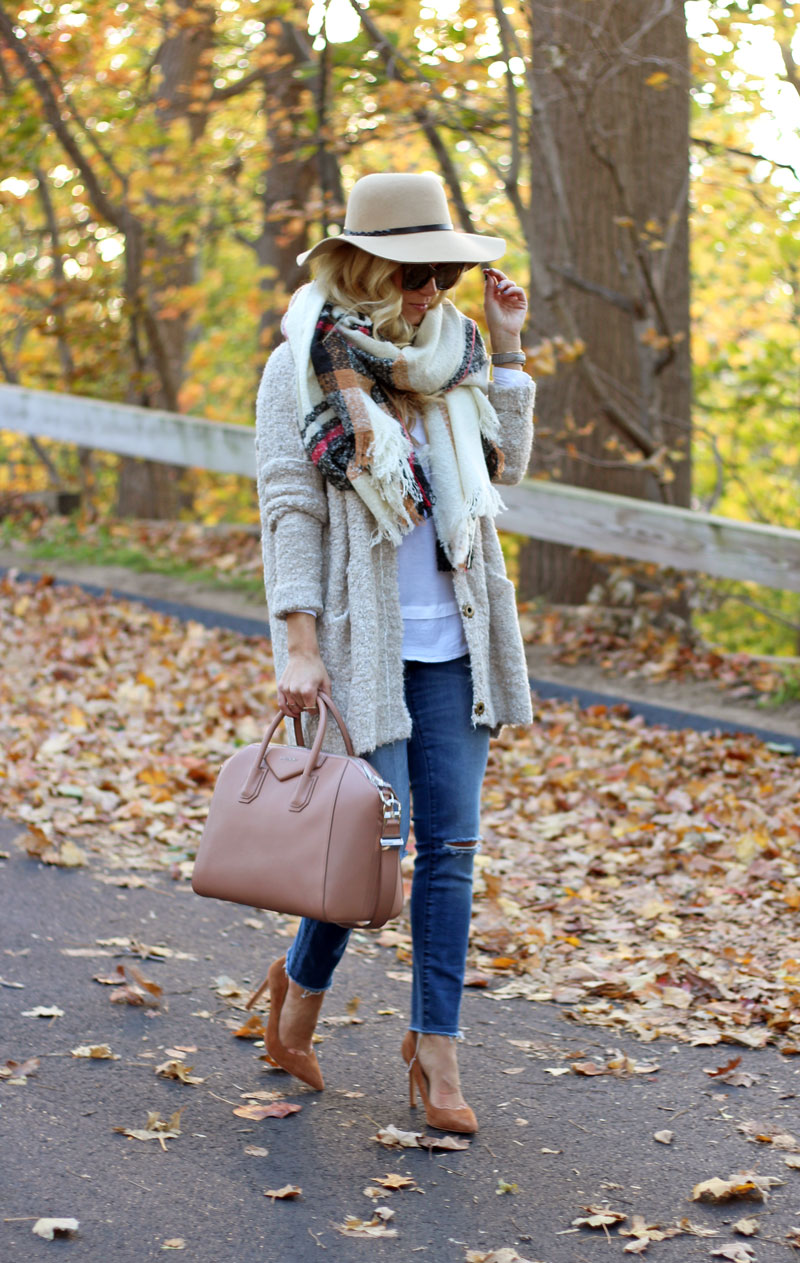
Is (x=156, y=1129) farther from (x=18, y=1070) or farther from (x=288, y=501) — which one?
(x=288, y=501)

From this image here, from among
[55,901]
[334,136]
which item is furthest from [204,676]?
[334,136]

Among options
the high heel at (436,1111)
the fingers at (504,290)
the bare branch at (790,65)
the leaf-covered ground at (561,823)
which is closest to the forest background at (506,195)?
the bare branch at (790,65)

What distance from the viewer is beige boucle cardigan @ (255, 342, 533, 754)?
3.09 meters

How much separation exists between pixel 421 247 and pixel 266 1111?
81.6 inches

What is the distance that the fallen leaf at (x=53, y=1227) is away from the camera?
258cm

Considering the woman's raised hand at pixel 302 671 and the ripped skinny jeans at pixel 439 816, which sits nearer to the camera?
the woman's raised hand at pixel 302 671

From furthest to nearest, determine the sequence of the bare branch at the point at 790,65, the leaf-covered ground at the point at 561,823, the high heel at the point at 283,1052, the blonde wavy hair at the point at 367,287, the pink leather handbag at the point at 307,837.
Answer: the bare branch at the point at 790,65 → the leaf-covered ground at the point at 561,823 → the high heel at the point at 283,1052 → the blonde wavy hair at the point at 367,287 → the pink leather handbag at the point at 307,837

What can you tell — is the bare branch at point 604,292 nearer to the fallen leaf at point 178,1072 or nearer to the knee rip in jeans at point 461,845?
the knee rip in jeans at point 461,845

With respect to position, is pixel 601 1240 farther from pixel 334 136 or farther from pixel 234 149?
pixel 234 149

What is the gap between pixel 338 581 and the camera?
3.14m

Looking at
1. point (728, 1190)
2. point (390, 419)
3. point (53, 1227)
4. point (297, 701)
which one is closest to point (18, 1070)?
point (53, 1227)

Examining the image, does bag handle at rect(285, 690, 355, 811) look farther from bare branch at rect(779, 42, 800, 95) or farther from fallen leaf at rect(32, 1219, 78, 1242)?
bare branch at rect(779, 42, 800, 95)

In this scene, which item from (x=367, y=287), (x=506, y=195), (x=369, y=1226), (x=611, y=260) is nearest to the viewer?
(x=369, y=1226)

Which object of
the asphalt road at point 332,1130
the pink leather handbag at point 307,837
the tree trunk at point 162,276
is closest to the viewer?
the asphalt road at point 332,1130
